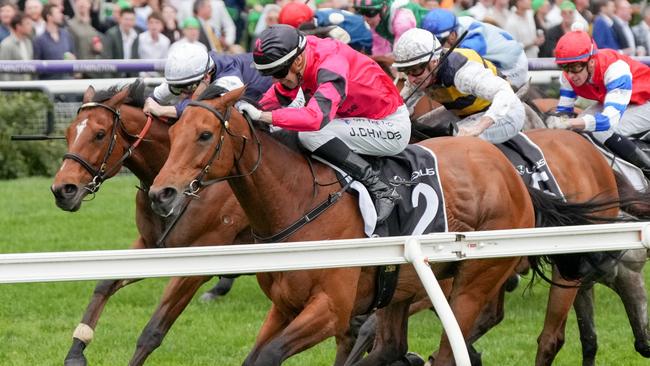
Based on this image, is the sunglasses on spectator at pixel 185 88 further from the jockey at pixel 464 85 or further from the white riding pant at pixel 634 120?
the white riding pant at pixel 634 120

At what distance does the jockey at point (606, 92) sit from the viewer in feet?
24.5

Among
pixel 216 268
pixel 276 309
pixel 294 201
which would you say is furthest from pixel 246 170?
pixel 216 268

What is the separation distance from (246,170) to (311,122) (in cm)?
36

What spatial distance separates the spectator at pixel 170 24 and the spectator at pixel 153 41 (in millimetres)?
226

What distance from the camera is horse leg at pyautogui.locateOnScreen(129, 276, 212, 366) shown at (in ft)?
22.2

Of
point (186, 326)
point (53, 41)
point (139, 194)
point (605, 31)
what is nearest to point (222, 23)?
point (53, 41)

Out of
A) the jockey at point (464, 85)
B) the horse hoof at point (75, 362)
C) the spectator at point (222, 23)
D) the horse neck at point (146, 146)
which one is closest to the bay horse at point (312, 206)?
the jockey at point (464, 85)

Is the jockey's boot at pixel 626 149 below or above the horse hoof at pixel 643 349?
above

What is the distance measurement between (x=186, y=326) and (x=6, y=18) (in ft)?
20.2

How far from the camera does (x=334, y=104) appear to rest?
5.64m

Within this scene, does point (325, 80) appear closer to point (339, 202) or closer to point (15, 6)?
point (339, 202)

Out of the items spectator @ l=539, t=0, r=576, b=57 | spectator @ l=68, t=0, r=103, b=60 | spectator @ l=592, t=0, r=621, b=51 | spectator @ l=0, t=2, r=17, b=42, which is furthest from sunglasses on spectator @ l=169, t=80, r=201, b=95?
spectator @ l=592, t=0, r=621, b=51

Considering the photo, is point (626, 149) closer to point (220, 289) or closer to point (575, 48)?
point (575, 48)

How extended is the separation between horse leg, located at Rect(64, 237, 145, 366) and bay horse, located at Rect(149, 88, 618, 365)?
4.15 ft
